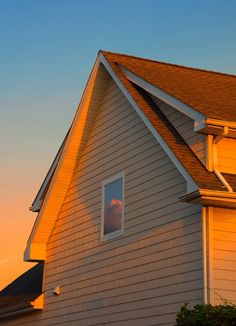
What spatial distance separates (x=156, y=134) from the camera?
49.3 ft

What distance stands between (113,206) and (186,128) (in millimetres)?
3544

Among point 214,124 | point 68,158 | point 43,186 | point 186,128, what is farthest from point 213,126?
point 43,186

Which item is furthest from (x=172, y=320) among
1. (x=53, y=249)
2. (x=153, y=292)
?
(x=53, y=249)

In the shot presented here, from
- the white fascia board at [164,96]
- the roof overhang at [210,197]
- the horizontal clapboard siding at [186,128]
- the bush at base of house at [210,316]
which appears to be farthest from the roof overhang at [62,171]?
the bush at base of house at [210,316]

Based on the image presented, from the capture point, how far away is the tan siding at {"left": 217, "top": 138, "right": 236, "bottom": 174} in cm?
1406

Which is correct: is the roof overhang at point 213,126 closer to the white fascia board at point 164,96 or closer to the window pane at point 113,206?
the white fascia board at point 164,96

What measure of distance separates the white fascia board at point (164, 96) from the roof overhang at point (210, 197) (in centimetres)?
160

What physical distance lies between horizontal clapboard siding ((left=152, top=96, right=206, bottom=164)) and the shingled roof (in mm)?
408

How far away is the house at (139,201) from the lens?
13469mm

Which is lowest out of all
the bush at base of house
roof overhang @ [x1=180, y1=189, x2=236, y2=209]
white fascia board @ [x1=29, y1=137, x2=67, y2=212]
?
the bush at base of house

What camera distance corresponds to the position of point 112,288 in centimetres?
1661

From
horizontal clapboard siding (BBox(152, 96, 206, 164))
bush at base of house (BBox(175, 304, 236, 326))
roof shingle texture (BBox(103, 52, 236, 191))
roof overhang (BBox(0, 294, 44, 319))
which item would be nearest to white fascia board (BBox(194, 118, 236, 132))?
horizontal clapboard siding (BBox(152, 96, 206, 164))

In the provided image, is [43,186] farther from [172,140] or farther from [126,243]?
[172,140]

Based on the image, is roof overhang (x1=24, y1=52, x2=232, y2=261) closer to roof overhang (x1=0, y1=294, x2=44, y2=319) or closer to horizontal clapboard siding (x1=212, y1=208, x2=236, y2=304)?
roof overhang (x1=0, y1=294, x2=44, y2=319)
